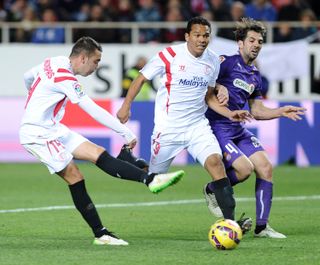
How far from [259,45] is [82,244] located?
281cm

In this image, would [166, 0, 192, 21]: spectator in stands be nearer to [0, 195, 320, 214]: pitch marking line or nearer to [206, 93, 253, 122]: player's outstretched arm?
[0, 195, 320, 214]: pitch marking line

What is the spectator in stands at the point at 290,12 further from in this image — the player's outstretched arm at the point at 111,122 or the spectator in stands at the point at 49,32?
the player's outstretched arm at the point at 111,122

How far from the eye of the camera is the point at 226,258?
9195 millimetres

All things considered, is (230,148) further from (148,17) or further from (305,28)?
(148,17)

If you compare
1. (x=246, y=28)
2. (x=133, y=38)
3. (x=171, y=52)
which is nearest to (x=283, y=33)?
(x=133, y=38)

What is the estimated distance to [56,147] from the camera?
33.1 ft

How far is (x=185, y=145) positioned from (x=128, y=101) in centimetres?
77

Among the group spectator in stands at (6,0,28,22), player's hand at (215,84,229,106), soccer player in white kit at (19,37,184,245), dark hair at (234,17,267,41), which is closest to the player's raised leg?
player's hand at (215,84,229,106)

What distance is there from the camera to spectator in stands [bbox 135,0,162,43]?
24078 mm

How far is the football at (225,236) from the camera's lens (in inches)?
380

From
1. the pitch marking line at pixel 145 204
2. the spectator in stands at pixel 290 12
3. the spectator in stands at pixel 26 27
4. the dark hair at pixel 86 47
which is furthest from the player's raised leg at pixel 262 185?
the spectator in stands at pixel 26 27

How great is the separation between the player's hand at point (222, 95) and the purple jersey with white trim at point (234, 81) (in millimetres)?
252

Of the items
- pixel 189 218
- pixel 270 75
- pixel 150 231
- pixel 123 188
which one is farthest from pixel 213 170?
pixel 270 75

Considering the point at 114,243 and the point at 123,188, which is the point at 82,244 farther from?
the point at 123,188
